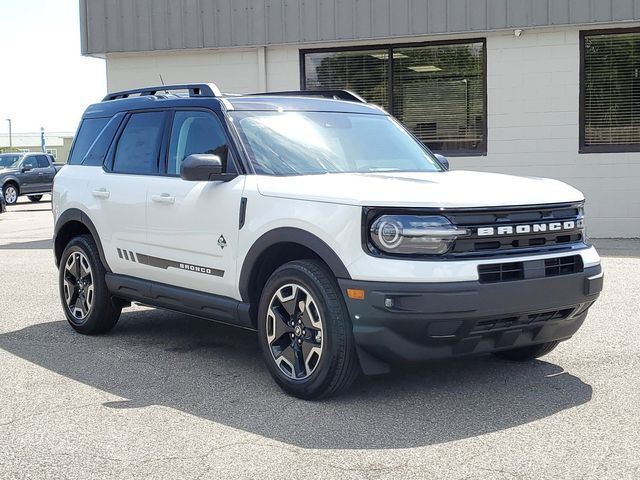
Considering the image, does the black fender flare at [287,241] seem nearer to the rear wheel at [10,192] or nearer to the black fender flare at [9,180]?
the black fender flare at [9,180]

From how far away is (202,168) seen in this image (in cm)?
577

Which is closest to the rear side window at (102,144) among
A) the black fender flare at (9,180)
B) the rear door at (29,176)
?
the black fender flare at (9,180)

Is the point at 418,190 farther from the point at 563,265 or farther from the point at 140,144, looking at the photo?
the point at 140,144

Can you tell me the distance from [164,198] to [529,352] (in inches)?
107

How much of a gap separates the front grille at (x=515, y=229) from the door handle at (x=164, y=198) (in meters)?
2.25

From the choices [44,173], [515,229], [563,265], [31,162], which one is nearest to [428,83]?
[563,265]

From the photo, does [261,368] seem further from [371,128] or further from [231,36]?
[231,36]

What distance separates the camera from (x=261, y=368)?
6.22 metres

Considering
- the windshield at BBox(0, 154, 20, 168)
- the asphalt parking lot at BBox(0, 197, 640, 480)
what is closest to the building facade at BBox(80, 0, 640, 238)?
the asphalt parking lot at BBox(0, 197, 640, 480)

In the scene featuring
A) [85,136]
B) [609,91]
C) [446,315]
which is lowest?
[446,315]

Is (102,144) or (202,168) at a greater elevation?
(102,144)

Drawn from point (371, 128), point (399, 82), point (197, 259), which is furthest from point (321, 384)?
point (399, 82)

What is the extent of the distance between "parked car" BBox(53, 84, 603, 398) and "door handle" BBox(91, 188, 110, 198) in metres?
0.01

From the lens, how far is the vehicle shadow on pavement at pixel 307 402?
15.8ft
